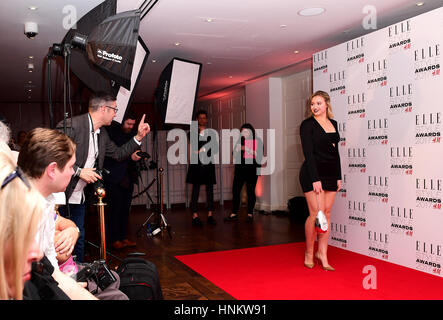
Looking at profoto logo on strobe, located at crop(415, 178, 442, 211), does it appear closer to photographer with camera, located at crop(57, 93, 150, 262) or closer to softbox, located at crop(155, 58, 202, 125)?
photographer with camera, located at crop(57, 93, 150, 262)

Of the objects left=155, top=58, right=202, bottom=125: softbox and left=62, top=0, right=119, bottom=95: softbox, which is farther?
left=155, top=58, right=202, bottom=125: softbox

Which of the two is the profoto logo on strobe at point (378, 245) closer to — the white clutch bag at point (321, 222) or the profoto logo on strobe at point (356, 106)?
the white clutch bag at point (321, 222)

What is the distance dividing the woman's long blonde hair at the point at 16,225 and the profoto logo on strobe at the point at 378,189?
353 cm

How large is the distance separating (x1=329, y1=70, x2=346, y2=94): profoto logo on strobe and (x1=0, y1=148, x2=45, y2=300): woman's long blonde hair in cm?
393

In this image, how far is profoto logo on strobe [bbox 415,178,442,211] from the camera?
3.25 m

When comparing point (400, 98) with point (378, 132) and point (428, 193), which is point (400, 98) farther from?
point (428, 193)

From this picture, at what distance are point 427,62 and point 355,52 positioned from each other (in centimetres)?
86

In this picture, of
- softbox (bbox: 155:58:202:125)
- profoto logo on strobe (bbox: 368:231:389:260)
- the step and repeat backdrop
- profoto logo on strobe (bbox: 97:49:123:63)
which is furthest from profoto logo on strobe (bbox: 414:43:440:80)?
softbox (bbox: 155:58:202:125)

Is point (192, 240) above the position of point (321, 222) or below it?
below

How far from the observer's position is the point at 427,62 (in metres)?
3.33

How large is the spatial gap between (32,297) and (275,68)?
5770 millimetres

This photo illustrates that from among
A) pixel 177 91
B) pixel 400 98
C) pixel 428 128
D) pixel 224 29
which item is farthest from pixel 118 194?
pixel 428 128

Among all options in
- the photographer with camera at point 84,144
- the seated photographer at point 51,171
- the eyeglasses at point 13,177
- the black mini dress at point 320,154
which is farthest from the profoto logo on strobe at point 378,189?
the eyeglasses at point 13,177
